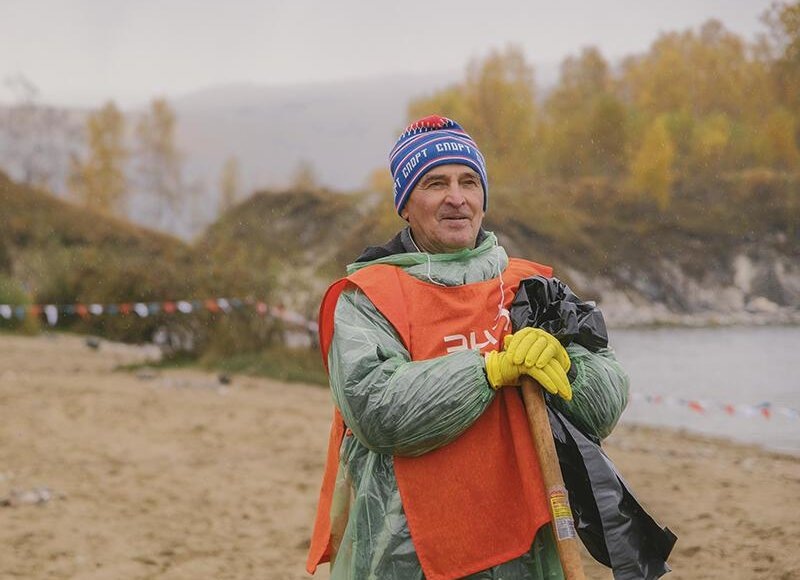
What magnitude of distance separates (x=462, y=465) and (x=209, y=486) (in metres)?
5.07

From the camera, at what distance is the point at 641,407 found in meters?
13.5

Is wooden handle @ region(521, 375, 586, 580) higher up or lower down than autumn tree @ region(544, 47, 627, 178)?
lower down

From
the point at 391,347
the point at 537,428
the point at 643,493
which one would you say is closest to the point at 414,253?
the point at 391,347

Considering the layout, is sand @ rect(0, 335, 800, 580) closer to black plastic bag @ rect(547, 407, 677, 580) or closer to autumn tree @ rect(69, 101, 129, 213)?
black plastic bag @ rect(547, 407, 677, 580)

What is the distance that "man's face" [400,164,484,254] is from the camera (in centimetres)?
206

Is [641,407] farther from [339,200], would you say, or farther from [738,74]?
[738,74]

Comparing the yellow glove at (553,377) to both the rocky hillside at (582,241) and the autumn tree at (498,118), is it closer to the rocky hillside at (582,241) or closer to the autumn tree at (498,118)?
the rocky hillside at (582,241)

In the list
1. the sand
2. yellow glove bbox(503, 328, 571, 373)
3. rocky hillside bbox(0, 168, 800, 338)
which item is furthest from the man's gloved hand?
rocky hillside bbox(0, 168, 800, 338)

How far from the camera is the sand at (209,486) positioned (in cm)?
481

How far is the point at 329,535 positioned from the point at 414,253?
2.25 ft

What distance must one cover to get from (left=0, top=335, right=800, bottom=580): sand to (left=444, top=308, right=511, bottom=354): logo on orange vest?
308 cm

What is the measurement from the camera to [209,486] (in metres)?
6.59

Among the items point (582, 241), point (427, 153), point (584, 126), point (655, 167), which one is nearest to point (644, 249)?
point (582, 241)

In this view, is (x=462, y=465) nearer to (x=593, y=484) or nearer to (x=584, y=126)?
(x=593, y=484)
